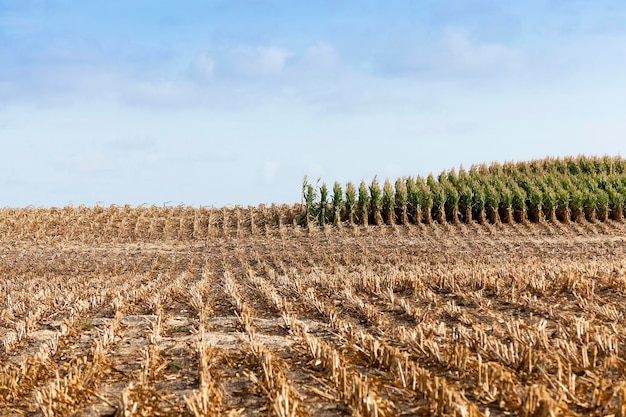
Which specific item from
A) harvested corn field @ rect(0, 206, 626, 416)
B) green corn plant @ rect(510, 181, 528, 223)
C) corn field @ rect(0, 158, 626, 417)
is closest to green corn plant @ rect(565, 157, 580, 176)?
green corn plant @ rect(510, 181, 528, 223)

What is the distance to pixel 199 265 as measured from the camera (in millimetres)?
22047

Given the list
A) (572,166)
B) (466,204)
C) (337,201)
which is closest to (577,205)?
(466,204)

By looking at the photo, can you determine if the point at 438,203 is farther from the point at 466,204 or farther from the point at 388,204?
the point at 388,204

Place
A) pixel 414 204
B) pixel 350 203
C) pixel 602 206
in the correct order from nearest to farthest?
pixel 414 204 < pixel 350 203 < pixel 602 206

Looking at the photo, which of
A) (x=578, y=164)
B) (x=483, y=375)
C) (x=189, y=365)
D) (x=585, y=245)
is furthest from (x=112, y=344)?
(x=578, y=164)

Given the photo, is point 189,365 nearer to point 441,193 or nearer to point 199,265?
point 199,265

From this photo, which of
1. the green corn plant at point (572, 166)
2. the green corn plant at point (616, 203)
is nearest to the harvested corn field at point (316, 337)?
the green corn plant at point (616, 203)

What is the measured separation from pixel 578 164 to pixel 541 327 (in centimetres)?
3013

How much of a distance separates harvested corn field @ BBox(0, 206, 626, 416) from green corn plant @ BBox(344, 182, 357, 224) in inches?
248

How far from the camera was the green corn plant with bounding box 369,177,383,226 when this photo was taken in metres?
29.1

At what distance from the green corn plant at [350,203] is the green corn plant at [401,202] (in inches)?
71.6

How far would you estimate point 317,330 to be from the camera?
998 cm

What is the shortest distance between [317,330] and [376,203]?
19.6 m

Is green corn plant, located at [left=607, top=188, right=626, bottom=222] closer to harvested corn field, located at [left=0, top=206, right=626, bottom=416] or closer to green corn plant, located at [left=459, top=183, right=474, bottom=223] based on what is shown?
green corn plant, located at [left=459, top=183, right=474, bottom=223]
